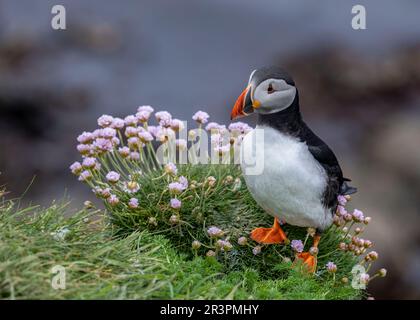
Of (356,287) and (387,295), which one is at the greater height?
(356,287)

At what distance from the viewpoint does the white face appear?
3.05 m

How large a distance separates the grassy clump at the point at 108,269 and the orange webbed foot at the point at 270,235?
0.16 m

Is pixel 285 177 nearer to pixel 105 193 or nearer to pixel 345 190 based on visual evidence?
pixel 345 190

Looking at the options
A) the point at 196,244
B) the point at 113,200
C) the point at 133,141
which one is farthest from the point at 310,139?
the point at 113,200

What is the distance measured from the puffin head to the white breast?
13cm

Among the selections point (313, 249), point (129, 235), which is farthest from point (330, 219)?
point (129, 235)

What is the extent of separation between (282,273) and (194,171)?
0.72 meters

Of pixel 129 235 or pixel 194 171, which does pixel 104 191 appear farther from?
pixel 194 171

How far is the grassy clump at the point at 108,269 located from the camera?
259 centimetres

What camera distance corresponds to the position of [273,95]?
3.07 meters

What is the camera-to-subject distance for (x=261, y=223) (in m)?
3.55

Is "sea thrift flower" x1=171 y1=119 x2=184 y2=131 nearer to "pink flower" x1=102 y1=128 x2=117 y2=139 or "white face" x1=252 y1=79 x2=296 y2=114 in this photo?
"pink flower" x1=102 y1=128 x2=117 y2=139

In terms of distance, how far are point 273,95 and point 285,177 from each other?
1.25ft

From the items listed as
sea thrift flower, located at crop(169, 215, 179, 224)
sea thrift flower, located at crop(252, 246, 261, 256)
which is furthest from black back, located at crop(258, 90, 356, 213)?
sea thrift flower, located at crop(169, 215, 179, 224)
